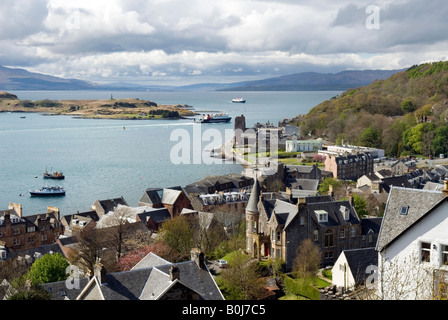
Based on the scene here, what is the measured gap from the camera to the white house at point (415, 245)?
7.97m

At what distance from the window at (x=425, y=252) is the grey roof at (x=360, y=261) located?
12.7 meters

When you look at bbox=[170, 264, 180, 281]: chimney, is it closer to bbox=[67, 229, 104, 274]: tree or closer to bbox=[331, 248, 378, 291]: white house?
bbox=[331, 248, 378, 291]: white house

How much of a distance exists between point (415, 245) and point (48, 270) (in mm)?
17235

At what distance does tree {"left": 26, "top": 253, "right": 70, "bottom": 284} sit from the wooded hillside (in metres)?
68.2

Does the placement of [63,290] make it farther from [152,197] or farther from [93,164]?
[93,164]

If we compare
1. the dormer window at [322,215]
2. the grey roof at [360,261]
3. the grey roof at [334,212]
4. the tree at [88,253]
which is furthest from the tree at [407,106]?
the tree at [88,253]

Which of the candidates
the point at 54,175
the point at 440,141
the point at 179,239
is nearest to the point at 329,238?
the point at 179,239

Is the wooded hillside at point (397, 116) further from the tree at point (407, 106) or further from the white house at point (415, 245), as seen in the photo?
the white house at point (415, 245)

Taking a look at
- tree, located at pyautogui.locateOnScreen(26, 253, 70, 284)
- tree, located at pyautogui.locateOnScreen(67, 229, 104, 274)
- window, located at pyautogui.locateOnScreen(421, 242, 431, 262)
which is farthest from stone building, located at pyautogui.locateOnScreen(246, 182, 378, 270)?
window, located at pyautogui.locateOnScreen(421, 242, 431, 262)

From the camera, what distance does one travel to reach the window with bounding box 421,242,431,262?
821 cm

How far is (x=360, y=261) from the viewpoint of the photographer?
845 inches
